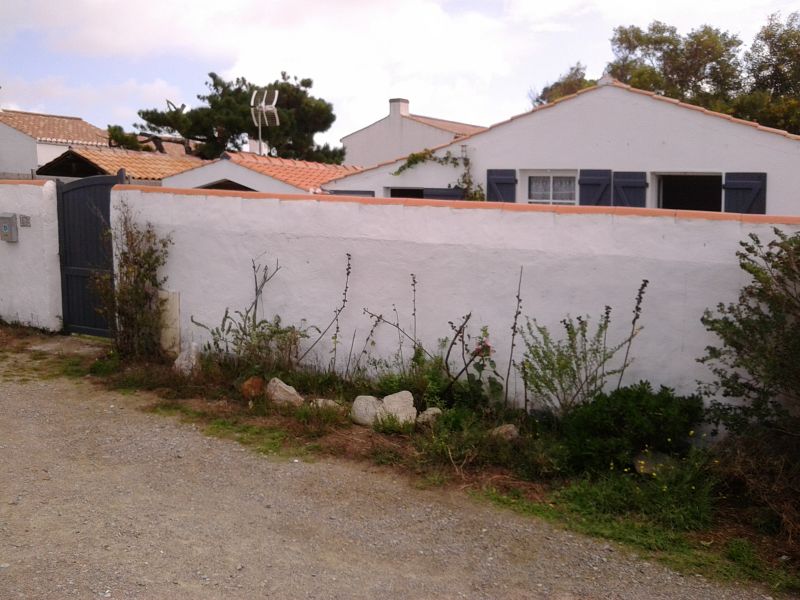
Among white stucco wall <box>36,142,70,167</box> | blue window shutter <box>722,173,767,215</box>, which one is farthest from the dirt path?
white stucco wall <box>36,142,70,167</box>

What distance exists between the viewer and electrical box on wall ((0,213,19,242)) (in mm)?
10945

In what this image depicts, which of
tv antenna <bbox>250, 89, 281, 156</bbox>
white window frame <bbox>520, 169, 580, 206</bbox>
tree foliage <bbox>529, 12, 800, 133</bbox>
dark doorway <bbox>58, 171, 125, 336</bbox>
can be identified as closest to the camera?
dark doorway <bbox>58, 171, 125, 336</bbox>

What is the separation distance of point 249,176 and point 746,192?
9.65 metres

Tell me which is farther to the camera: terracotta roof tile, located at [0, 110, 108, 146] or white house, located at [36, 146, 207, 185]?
terracotta roof tile, located at [0, 110, 108, 146]

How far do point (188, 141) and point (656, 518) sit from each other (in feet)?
105

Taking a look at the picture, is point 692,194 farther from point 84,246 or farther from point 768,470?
point 768,470

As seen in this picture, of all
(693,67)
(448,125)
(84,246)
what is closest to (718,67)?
(693,67)

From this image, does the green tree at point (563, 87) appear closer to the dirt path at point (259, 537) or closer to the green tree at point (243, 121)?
the green tree at point (243, 121)

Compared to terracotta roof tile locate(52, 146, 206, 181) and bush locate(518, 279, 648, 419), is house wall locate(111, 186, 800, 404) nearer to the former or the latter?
bush locate(518, 279, 648, 419)

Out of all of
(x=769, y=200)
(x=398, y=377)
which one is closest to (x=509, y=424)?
(x=398, y=377)

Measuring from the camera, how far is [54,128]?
39969 millimetres

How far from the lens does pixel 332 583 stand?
4.43 metres

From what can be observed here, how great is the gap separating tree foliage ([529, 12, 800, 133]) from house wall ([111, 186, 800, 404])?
71.5 feet

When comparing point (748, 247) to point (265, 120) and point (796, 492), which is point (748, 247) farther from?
point (265, 120)
